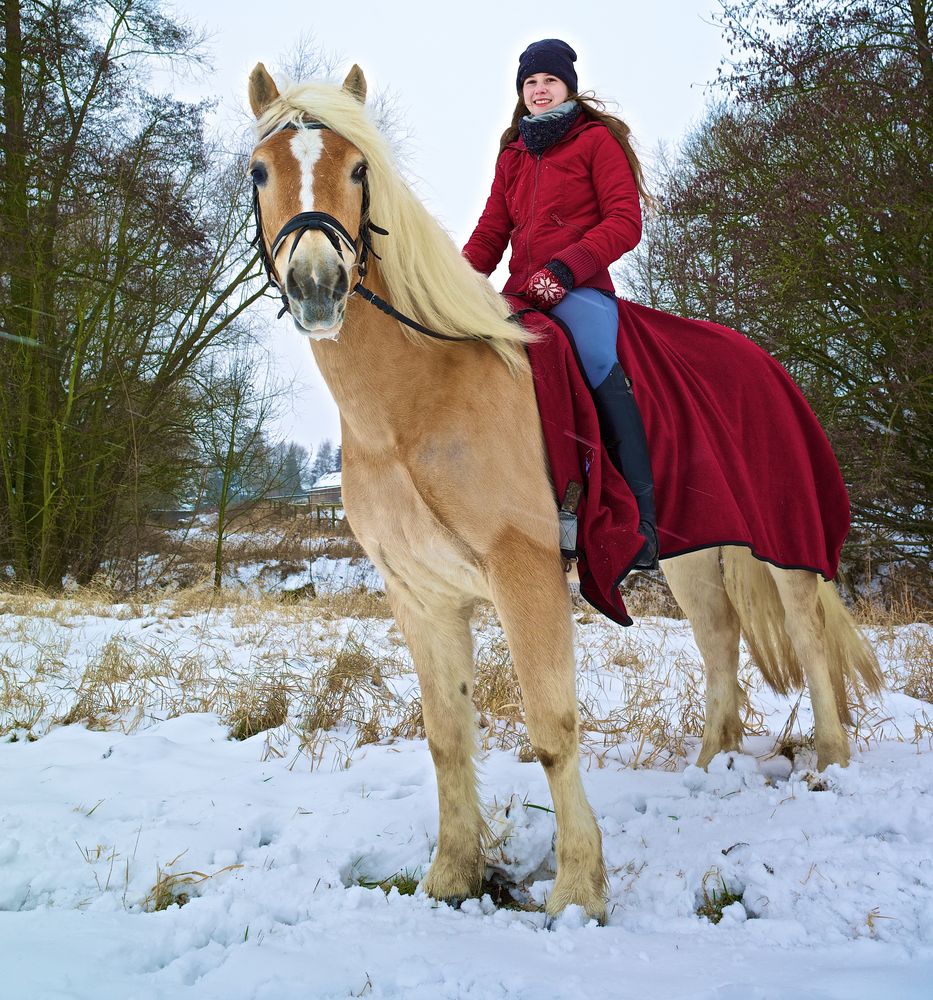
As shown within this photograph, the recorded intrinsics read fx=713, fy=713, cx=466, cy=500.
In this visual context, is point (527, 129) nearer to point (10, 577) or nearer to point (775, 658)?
point (775, 658)

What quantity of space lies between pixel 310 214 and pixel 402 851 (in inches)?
81.5

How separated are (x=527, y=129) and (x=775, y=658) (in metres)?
2.73

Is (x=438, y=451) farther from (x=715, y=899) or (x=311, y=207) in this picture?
(x=715, y=899)

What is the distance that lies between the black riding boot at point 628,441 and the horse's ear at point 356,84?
1281mm

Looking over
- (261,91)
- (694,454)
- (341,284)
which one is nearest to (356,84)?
(261,91)

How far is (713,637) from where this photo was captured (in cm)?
359

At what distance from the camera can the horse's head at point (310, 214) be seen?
1827 mm

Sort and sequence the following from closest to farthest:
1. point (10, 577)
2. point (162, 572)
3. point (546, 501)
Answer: point (546, 501)
point (10, 577)
point (162, 572)

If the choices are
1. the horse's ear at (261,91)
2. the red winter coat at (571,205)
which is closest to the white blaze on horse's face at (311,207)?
the horse's ear at (261,91)

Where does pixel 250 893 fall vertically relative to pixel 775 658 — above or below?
below

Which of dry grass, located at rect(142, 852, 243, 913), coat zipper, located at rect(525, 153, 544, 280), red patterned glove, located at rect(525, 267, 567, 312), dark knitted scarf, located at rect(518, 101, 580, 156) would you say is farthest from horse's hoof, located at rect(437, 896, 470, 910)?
dark knitted scarf, located at rect(518, 101, 580, 156)

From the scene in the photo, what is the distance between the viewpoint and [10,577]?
38.2 feet

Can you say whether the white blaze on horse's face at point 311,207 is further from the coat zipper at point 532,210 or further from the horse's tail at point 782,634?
the horse's tail at point 782,634

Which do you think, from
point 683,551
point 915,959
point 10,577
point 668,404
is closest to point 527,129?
point 668,404
